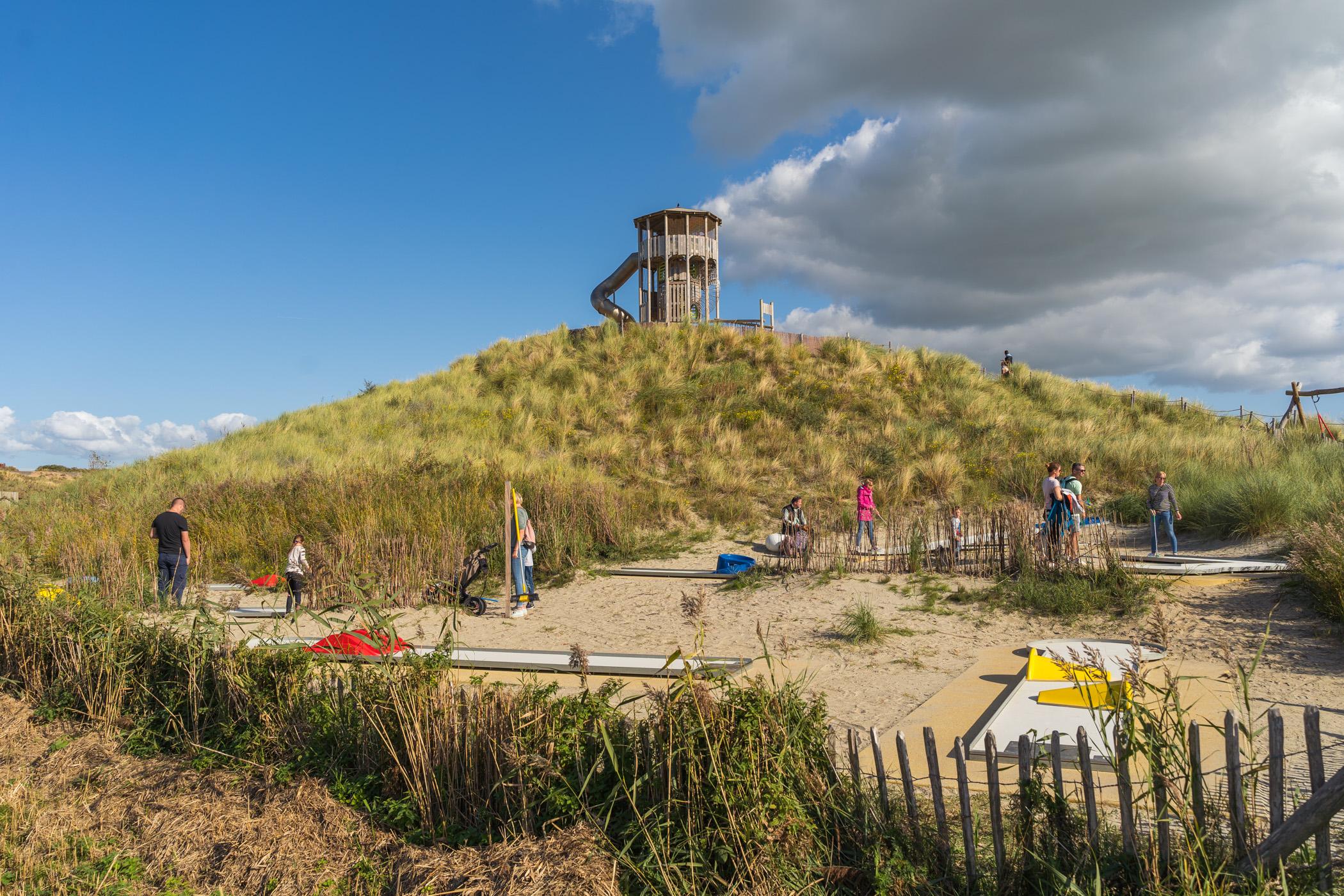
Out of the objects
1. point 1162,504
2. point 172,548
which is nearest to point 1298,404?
point 1162,504

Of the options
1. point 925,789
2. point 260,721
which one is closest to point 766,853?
point 925,789

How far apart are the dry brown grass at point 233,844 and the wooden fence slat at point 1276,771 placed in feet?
8.36

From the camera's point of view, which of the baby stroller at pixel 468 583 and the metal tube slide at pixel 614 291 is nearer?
the baby stroller at pixel 468 583

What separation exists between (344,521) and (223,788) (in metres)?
9.78

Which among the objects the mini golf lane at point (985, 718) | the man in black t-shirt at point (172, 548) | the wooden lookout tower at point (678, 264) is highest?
the wooden lookout tower at point (678, 264)

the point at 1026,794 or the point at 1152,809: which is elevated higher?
the point at 1026,794

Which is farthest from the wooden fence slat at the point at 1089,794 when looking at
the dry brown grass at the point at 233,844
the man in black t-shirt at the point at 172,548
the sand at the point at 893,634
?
the man in black t-shirt at the point at 172,548

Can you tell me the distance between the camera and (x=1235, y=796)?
299cm

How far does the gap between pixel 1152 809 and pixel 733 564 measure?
1009cm

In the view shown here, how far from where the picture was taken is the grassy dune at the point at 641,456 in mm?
14484

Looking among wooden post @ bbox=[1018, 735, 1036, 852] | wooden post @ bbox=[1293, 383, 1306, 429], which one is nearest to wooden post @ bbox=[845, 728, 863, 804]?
wooden post @ bbox=[1018, 735, 1036, 852]

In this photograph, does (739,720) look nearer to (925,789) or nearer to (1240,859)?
(925,789)

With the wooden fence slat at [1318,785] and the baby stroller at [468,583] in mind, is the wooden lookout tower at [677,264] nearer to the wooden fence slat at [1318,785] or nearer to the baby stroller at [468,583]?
the baby stroller at [468,583]

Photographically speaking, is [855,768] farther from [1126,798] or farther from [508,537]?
[508,537]
